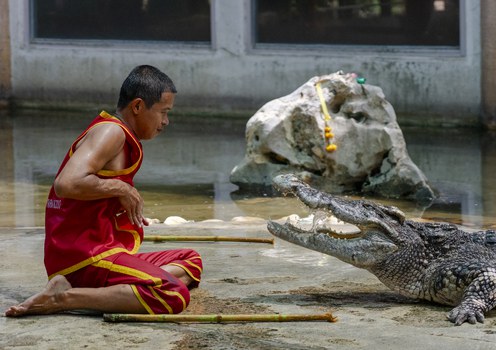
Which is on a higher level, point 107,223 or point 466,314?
point 107,223

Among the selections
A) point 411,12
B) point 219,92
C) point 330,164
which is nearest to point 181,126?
point 219,92

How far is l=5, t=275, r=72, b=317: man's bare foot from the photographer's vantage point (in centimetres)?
453

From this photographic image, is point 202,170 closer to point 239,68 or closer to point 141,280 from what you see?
point 239,68

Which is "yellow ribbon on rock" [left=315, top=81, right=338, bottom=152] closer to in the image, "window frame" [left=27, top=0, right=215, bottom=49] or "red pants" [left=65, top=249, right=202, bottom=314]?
"red pants" [left=65, top=249, right=202, bottom=314]

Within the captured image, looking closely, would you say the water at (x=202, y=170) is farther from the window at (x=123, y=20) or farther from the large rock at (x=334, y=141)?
the window at (x=123, y=20)

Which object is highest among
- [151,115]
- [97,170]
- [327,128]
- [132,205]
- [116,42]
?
[116,42]

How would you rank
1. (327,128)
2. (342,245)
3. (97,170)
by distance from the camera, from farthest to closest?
(327,128) → (342,245) → (97,170)

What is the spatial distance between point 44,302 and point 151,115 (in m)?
0.96

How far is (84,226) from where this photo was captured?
4660mm

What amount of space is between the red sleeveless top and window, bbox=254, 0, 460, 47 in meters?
9.16

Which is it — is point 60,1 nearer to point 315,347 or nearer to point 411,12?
point 411,12

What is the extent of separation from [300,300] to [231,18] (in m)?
9.93

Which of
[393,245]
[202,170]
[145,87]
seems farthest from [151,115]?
[202,170]

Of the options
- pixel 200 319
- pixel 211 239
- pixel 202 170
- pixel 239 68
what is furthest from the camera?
pixel 239 68
